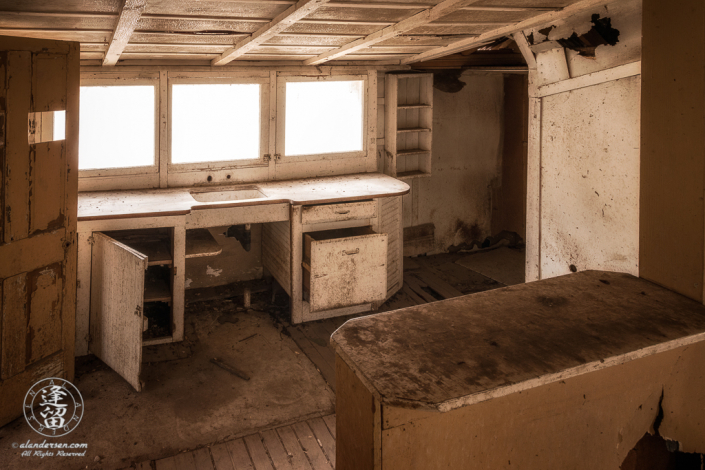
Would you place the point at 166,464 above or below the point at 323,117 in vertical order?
below

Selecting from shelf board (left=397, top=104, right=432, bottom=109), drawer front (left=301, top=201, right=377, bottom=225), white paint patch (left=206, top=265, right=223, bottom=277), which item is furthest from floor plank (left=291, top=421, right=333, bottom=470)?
shelf board (left=397, top=104, right=432, bottom=109)

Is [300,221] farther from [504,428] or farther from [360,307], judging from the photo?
[504,428]

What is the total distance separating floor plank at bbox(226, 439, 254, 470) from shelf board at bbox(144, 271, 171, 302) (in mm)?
1208

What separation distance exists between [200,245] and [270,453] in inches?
65.1

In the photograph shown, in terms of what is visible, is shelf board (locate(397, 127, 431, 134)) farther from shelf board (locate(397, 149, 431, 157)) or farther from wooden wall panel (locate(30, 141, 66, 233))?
wooden wall panel (locate(30, 141, 66, 233))

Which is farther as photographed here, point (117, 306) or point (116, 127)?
point (116, 127)

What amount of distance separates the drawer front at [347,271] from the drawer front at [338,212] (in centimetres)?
22

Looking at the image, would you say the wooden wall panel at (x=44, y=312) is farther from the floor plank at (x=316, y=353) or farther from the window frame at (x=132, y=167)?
the floor plank at (x=316, y=353)

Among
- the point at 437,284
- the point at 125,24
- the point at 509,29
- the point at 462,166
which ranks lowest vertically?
the point at 437,284

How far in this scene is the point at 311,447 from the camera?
2773 millimetres

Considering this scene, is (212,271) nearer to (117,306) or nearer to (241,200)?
(241,200)

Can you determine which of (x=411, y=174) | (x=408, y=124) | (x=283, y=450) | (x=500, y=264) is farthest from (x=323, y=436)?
(x=500, y=264)

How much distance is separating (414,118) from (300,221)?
1.73 meters

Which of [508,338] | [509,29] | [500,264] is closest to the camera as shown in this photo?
[508,338]
